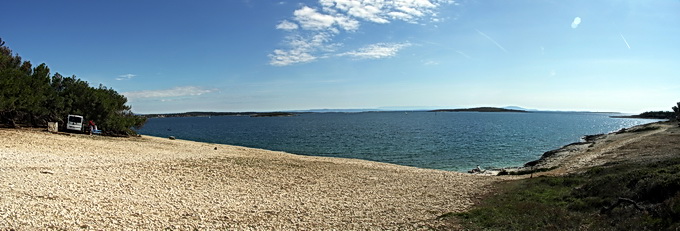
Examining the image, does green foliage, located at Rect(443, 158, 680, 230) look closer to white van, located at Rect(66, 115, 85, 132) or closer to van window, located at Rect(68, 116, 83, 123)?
white van, located at Rect(66, 115, 85, 132)

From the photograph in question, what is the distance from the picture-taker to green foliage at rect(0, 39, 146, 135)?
3032cm

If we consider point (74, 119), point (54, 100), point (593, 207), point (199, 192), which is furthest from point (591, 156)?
point (54, 100)

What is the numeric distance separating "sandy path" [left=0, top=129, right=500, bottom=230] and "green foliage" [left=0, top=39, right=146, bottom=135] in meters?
7.45

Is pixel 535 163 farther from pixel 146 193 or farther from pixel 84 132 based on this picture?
pixel 84 132

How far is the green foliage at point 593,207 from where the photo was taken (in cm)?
1026

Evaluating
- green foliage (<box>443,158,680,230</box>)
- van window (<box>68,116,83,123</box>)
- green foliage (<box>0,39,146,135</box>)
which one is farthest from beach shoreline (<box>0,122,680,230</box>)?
van window (<box>68,116,83,123</box>)

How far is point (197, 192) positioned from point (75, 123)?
26.4 meters

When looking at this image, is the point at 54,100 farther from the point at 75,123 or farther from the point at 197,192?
the point at 197,192

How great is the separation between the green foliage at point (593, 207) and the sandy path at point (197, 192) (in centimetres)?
181

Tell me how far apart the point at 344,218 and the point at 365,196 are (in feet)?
13.8

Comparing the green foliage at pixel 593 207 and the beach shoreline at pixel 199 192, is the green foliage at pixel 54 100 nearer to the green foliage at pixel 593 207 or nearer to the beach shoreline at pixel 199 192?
the beach shoreline at pixel 199 192

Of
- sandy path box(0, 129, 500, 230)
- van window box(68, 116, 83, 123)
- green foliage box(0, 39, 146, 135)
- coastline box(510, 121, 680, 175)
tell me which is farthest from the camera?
van window box(68, 116, 83, 123)

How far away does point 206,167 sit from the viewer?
70.8 feet

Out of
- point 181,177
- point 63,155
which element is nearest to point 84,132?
point 63,155
